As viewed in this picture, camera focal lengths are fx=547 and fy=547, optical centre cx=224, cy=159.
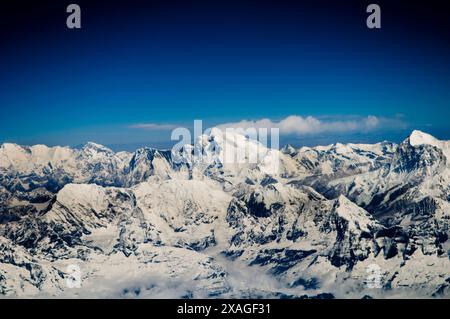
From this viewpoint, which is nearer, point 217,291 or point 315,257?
point 217,291

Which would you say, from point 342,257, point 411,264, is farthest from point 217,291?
point 411,264
